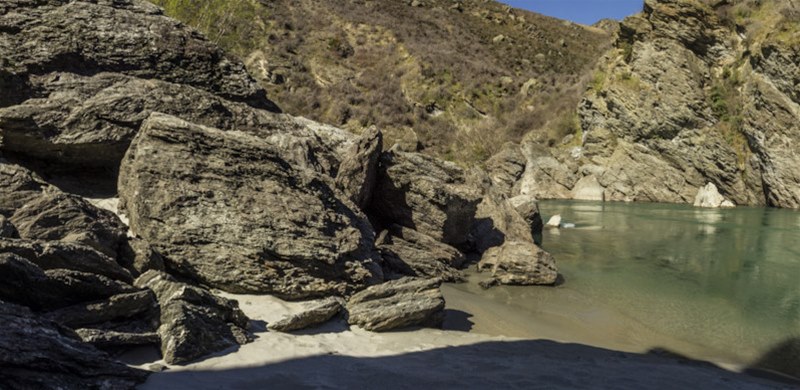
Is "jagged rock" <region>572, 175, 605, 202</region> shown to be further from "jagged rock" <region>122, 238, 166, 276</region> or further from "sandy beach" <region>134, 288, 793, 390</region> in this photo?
"jagged rock" <region>122, 238, 166, 276</region>

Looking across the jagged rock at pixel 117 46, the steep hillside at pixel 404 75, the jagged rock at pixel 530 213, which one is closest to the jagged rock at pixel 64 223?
the jagged rock at pixel 117 46

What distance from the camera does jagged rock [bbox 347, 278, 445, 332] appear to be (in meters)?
7.34

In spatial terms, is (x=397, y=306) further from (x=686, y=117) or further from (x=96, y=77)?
(x=686, y=117)

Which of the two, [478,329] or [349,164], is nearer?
[478,329]

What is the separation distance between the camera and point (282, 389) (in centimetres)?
494

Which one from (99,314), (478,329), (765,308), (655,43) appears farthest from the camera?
(655,43)

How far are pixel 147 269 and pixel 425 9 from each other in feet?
207

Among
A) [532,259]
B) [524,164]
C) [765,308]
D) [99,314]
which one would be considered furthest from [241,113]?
[524,164]

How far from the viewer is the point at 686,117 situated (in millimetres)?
38094

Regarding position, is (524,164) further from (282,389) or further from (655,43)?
(282,389)

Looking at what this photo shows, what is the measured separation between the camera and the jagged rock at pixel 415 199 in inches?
517

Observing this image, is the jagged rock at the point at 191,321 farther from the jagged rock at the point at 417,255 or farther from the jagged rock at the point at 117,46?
the jagged rock at the point at 117,46

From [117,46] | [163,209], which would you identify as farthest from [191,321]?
[117,46]

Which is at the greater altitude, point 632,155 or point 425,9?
point 425,9
